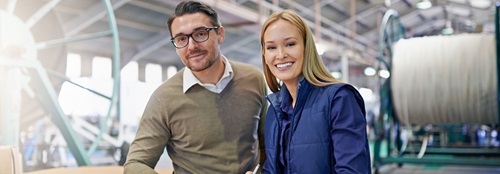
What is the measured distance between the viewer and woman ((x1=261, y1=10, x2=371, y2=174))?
3.62 feet

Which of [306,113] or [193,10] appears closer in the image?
[306,113]

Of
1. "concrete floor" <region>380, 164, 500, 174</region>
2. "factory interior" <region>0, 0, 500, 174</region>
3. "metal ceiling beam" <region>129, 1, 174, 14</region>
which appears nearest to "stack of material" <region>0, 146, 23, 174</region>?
"factory interior" <region>0, 0, 500, 174</region>

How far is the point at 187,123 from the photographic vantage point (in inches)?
59.4

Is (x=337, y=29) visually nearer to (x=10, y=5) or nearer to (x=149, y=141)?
(x=10, y=5)

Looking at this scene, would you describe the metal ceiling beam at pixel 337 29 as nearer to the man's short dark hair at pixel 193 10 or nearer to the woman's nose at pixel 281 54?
the man's short dark hair at pixel 193 10

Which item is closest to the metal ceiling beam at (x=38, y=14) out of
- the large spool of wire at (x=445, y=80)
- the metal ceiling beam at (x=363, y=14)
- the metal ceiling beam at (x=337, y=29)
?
the large spool of wire at (x=445, y=80)

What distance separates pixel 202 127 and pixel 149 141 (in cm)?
17

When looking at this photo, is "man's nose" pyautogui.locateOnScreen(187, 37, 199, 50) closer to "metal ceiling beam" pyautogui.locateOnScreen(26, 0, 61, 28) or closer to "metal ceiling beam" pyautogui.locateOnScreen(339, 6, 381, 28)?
"metal ceiling beam" pyautogui.locateOnScreen(26, 0, 61, 28)

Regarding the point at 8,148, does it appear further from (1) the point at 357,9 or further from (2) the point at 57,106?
(1) the point at 357,9

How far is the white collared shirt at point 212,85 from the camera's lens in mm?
1519

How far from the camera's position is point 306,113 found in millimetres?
1170

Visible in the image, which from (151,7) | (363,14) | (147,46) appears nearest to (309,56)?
(151,7)

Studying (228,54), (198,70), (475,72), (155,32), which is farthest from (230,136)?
(228,54)

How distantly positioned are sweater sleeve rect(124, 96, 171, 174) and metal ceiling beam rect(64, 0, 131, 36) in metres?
6.02
